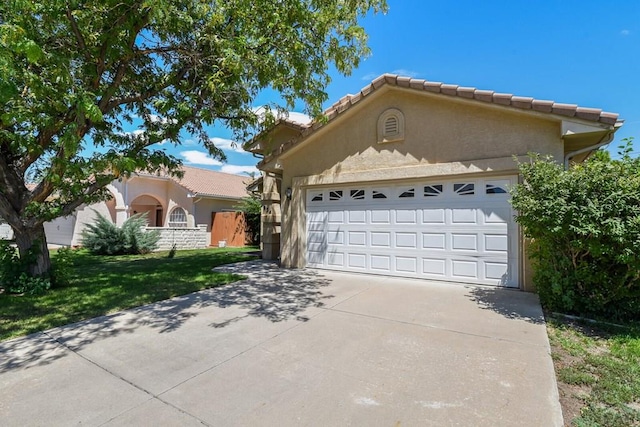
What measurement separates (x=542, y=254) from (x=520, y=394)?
386cm

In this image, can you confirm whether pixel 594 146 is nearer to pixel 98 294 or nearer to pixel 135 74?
pixel 135 74

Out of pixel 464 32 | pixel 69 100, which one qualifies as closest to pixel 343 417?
pixel 69 100

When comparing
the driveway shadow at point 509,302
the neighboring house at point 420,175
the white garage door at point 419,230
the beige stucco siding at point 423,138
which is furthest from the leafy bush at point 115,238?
the driveway shadow at point 509,302

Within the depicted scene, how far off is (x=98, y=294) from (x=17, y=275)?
1.90m

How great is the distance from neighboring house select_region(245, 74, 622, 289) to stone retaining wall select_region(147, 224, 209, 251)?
10765mm

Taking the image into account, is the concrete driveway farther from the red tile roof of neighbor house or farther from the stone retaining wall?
the red tile roof of neighbor house

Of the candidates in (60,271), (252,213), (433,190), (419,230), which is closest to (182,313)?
(60,271)

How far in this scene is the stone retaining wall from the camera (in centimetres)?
1880

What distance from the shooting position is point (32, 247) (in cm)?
761

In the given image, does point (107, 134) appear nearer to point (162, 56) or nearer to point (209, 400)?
point (162, 56)

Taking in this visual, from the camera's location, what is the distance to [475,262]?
795 cm

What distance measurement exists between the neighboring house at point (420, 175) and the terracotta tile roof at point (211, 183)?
1226 centimetres

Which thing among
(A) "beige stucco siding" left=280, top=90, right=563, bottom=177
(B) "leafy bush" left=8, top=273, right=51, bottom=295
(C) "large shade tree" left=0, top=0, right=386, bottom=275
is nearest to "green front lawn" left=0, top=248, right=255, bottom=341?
(B) "leafy bush" left=8, top=273, right=51, bottom=295

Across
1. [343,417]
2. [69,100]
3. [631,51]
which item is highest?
[631,51]
